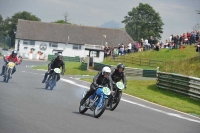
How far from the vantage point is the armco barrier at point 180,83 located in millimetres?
26763

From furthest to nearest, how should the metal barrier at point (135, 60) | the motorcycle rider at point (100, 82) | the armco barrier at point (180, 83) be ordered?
the metal barrier at point (135, 60) → the armco barrier at point (180, 83) → the motorcycle rider at point (100, 82)

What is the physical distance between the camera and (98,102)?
15109 mm

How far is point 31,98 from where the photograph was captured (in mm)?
18391

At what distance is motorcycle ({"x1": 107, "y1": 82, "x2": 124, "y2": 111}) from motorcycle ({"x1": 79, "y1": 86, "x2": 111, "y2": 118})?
2722 millimetres

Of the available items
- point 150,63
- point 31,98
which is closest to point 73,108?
point 31,98

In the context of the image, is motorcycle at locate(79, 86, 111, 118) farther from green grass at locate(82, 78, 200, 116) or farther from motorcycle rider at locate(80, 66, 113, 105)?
green grass at locate(82, 78, 200, 116)

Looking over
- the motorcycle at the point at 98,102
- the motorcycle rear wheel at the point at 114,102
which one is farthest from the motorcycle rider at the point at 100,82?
the motorcycle rear wheel at the point at 114,102

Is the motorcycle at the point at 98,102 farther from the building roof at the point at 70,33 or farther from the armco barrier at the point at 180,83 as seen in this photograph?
the building roof at the point at 70,33

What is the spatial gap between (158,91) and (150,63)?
20577mm

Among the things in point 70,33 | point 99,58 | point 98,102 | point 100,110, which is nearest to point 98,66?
point 99,58

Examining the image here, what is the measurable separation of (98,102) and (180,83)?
1441 cm

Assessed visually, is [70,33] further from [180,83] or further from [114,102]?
[114,102]

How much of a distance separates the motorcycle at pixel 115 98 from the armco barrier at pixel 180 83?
8517mm

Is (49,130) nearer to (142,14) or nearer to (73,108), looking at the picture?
(73,108)
